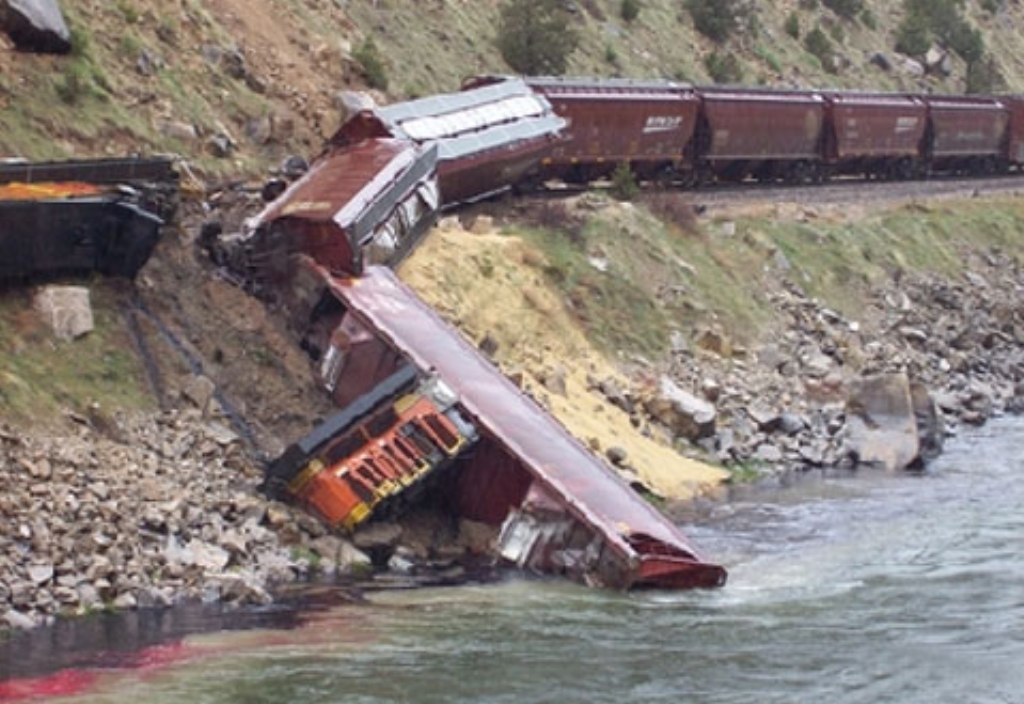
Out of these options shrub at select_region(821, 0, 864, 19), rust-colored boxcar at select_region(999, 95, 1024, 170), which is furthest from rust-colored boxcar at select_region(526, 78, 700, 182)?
shrub at select_region(821, 0, 864, 19)

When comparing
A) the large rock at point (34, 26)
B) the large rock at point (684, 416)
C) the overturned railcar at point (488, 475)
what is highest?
the large rock at point (34, 26)

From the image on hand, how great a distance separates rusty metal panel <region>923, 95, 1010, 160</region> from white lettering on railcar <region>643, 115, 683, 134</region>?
16057 mm

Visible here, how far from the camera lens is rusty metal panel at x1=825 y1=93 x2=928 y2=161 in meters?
56.2

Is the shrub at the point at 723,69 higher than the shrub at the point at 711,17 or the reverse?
the reverse

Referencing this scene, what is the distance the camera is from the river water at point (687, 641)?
17984 millimetres

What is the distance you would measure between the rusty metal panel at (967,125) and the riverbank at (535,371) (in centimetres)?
873

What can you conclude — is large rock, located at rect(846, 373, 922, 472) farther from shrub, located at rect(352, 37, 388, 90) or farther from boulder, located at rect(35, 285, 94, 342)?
boulder, located at rect(35, 285, 94, 342)

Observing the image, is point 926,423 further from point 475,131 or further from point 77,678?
point 77,678

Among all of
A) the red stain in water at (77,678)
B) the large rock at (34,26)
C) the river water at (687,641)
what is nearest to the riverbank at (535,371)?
the red stain in water at (77,678)

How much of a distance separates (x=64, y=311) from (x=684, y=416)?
11289 mm

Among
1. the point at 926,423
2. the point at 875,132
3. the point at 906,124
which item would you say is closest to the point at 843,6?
the point at 906,124

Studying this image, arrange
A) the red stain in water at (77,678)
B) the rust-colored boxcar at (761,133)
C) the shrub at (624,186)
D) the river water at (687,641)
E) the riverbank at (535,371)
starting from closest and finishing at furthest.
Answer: the red stain in water at (77,678)
the river water at (687,641)
the riverbank at (535,371)
the shrub at (624,186)
the rust-colored boxcar at (761,133)

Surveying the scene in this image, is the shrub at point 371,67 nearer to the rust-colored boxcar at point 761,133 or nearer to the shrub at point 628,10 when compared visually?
the rust-colored boxcar at point 761,133

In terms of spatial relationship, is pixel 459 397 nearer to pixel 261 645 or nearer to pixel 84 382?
pixel 84 382
